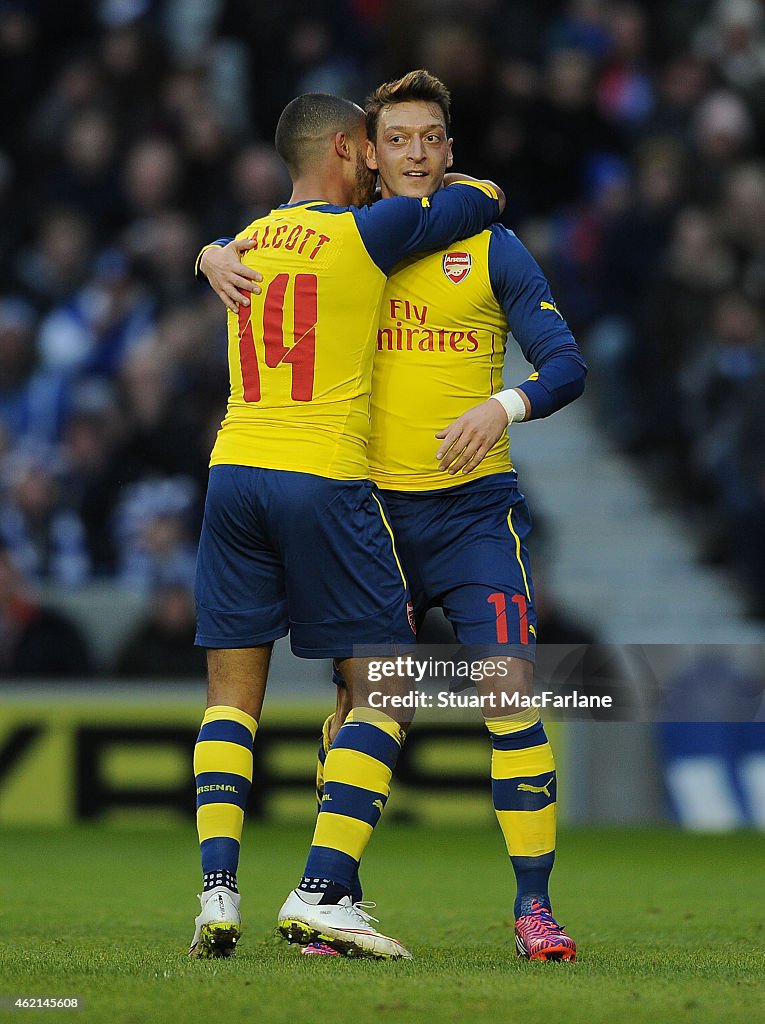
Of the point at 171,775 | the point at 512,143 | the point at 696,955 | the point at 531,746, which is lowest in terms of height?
the point at 696,955

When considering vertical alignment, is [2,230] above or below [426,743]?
above

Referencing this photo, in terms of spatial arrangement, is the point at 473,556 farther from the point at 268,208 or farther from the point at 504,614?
the point at 268,208

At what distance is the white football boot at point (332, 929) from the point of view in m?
4.02

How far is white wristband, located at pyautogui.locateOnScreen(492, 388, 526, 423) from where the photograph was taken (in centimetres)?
427

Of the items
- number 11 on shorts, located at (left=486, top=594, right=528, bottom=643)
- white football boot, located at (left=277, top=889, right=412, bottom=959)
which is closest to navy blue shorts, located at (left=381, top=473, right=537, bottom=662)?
number 11 on shorts, located at (left=486, top=594, right=528, bottom=643)

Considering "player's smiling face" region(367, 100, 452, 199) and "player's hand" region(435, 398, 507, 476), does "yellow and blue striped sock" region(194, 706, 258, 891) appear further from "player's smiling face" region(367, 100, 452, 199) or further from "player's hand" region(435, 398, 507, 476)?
"player's smiling face" region(367, 100, 452, 199)

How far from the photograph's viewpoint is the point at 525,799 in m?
4.34

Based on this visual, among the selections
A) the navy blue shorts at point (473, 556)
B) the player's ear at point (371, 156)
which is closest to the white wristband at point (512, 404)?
the navy blue shorts at point (473, 556)

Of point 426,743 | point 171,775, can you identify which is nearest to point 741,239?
point 426,743

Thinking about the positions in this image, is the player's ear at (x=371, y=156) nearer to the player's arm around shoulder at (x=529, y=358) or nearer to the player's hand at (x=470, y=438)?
the player's arm around shoulder at (x=529, y=358)

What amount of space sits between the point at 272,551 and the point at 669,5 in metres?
9.35

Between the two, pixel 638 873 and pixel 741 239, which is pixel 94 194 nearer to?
pixel 741 239

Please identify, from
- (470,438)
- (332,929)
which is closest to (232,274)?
(470,438)

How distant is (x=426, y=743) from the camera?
334 inches
